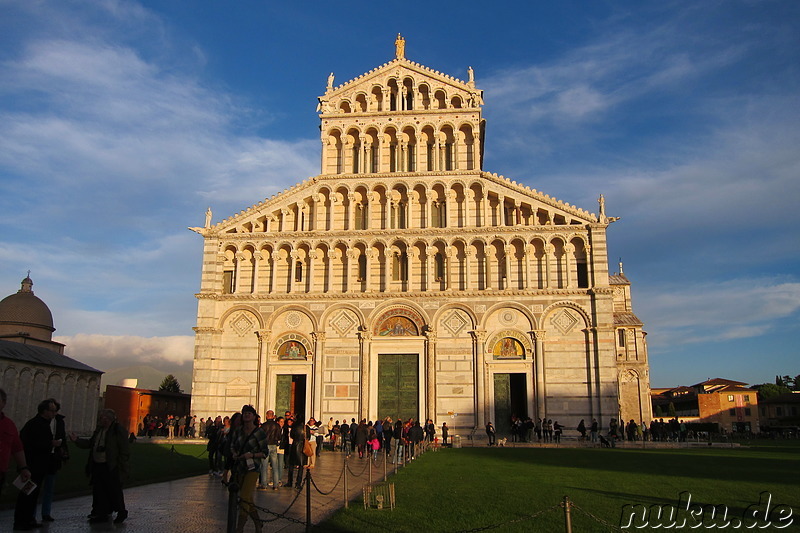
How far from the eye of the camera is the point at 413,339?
34781mm

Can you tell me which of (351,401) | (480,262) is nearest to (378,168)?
(480,262)

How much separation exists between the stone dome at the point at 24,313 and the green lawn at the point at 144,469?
92.1ft

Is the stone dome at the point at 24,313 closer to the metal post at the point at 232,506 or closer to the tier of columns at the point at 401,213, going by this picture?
the tier of columns at the point at 401,213

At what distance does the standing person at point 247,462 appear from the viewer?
32.5 feet

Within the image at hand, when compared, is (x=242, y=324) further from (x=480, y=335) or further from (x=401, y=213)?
(x=480, y=335)

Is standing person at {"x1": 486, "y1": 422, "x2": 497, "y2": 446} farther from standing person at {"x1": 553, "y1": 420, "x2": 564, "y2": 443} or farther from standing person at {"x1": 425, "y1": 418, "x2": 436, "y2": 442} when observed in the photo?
standing person at {"x1": 553, "y1": 420, "x2": 564, "y2": 443}

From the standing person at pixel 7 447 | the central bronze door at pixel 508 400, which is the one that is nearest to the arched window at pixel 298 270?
the central bronze door at pixel 508 400

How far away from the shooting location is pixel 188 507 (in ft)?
41.9

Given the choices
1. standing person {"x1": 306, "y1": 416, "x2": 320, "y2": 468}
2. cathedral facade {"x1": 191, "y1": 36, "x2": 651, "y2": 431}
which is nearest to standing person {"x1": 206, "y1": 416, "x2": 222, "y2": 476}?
standing person {"x1": 306, "y1": 416, "x2": 320, "y2": 468}

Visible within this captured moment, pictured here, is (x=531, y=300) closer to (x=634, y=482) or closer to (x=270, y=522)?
(x=634, y=482)

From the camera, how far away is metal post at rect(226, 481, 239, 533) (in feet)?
29.6
